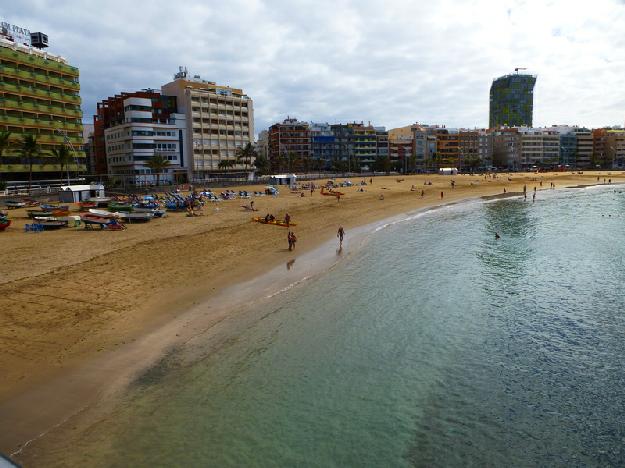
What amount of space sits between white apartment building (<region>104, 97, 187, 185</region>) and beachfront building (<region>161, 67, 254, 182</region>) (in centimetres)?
279

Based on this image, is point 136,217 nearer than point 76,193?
Yes

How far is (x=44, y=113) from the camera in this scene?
76625 mm

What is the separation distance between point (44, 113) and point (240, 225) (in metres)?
54.4

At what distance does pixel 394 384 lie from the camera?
49.9 feet

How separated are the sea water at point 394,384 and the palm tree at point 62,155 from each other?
62557mm

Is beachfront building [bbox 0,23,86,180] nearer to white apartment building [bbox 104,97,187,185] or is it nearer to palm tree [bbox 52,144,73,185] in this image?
palm tree [bbox 52,144,73,185]

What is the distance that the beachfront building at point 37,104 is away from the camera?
7050 centimetres

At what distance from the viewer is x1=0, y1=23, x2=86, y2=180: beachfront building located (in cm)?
7050

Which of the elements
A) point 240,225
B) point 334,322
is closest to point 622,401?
point 334,322

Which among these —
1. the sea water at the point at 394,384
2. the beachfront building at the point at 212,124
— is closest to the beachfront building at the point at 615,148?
the beachfront building at the point at 212,124

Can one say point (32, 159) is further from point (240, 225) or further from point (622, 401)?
point (622, 401)

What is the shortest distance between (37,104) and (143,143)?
78.2 feet

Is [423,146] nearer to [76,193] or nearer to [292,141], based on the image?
[292,141]

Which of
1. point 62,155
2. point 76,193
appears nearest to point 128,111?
point 62,155
